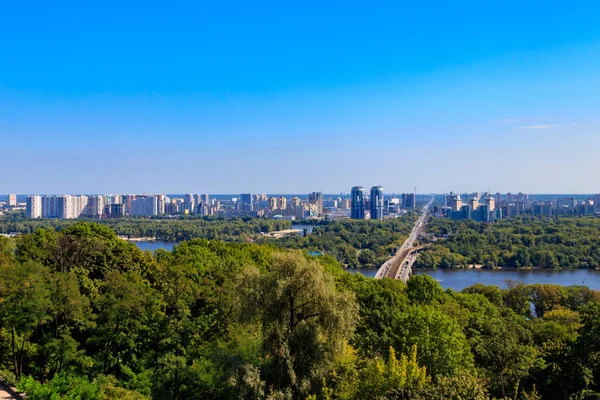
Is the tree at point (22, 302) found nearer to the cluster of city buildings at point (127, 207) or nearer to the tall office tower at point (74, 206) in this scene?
the cluster of city buildings at point (127, 207)

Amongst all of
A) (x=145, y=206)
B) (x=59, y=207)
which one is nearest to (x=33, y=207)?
(x=59, y=207)

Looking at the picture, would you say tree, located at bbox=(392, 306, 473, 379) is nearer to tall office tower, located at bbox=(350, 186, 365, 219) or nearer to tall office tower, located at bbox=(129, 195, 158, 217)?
tall office tower, located at bbox=(350, 186, 365, 219)

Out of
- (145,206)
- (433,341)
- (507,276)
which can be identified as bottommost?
(507,276)

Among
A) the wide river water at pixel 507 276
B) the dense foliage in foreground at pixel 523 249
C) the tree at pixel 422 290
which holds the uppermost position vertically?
the tree at pixel 422 290

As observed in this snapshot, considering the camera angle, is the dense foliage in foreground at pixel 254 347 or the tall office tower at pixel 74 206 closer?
the dense foliage in foreground at pixel 254 347

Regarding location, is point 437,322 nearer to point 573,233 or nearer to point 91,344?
point 91,344

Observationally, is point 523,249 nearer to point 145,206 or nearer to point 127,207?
point 145,206

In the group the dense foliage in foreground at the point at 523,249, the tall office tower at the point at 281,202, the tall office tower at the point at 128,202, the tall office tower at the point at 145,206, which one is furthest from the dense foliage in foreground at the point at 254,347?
the tall office tower at the point at 281,202
